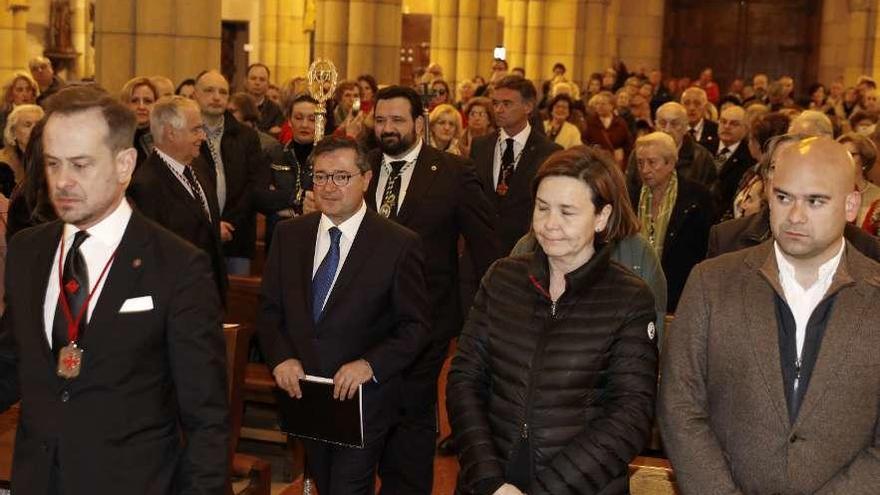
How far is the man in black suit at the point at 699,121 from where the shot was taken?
14.3m

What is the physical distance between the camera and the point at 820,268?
3.95 meters

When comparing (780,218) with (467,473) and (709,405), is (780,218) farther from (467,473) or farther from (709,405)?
(467,473)

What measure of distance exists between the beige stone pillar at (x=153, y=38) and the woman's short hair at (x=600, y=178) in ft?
23.9

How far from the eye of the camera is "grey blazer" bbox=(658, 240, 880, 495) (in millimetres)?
3828

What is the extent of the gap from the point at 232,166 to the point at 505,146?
1.84 meters

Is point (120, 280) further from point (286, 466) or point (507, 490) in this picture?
point (286, 466)

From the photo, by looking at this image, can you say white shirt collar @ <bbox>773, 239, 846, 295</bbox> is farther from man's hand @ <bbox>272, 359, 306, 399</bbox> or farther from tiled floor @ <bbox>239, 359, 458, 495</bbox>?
tiled floor @ <bbox>239, 359, 458, 495</bbox>

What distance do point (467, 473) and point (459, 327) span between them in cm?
276

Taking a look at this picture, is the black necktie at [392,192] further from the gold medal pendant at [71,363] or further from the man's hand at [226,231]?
the gold medal pendant at [71,363]

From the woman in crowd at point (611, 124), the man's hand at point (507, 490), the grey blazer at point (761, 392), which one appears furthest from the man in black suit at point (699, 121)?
the man's hand at point (507, 490)

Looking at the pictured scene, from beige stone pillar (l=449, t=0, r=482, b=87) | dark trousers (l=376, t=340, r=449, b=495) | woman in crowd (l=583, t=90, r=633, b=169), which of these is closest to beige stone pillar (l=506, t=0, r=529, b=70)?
beige stone pillar (l=449, t=0, r=482, b=87)

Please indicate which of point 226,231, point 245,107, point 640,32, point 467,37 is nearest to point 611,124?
point 245,107

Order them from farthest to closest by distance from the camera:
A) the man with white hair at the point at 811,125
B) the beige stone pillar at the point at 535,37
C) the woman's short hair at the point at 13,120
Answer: the beige stone pillar at the point at 535,37
the woman's short hair at the point at 13,120
the man with white hair at the point at 811,125

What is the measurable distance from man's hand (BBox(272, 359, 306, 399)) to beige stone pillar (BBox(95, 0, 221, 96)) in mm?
6359
